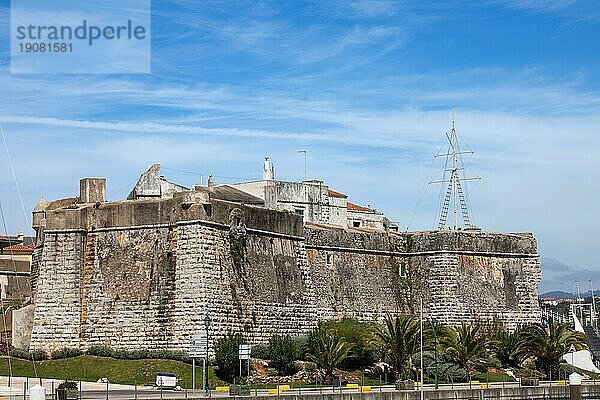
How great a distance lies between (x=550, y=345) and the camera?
57094mm

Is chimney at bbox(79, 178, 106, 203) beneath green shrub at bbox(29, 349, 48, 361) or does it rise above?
above

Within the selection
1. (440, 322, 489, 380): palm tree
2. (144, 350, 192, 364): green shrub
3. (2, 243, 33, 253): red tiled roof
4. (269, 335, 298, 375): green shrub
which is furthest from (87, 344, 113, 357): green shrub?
(2, 243, 33, 253): red tiled roof

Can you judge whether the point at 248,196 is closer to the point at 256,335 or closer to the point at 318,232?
the point at 318,232

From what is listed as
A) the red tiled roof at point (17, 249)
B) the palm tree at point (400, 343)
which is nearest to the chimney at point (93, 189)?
the palm tree at point (400, 343)

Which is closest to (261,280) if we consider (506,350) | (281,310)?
(281,310)

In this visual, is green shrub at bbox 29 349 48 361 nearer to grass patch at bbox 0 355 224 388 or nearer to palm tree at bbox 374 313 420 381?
grass patch at bbox 0 355 224 388

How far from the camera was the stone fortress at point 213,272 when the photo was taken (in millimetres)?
50125

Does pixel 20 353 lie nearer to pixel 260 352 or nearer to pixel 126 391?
pixel 260 352

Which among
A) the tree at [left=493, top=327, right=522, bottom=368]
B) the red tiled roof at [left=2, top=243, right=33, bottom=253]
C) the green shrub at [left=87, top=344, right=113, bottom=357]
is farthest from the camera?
the red tiled roof at [left=2, top=243, right=33, bottom=253]

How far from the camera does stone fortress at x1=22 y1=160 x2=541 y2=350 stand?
50.1 metres

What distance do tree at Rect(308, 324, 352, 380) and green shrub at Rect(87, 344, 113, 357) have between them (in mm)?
8604

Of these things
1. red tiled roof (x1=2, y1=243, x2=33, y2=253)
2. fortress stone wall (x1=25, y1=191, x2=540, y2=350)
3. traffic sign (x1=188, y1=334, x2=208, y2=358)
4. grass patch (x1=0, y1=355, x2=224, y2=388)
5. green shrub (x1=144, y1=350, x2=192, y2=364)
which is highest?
red tiled roof (x1=2, y1=243, x2=33, y2=253)

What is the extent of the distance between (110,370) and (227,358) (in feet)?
16.1

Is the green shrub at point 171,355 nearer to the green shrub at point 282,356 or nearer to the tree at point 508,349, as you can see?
the green shrub at point 282,356
